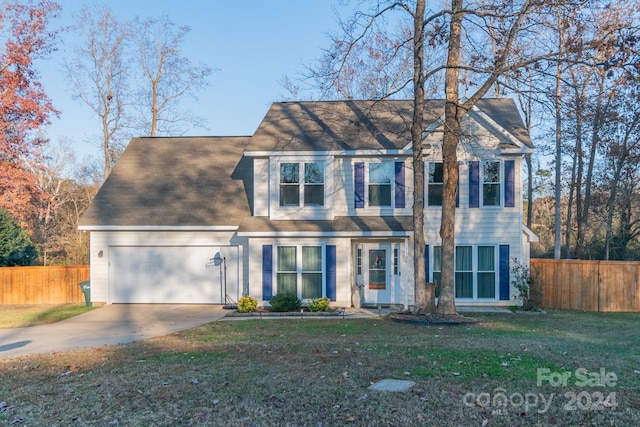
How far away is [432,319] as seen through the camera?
1364 centimetres

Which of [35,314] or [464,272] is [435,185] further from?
[35,314]

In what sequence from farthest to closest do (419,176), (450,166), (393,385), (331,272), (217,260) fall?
1. (217,260)
2. (331,272)
3. (419,176)
4. (450,166)
5. (393,385)

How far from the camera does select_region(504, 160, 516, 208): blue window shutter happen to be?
58.9 ft

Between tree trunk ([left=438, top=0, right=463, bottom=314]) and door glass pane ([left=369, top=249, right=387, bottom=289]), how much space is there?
376 centimetres

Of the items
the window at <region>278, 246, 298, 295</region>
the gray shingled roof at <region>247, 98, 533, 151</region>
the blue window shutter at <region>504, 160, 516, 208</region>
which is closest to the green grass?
the window at <region>278, 246, 298, 295</region>

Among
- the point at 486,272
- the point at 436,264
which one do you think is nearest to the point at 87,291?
the point at 436,264

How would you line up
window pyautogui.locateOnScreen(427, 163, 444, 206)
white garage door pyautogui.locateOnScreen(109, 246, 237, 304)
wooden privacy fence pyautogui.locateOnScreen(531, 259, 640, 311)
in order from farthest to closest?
white garage door pyautogui.locateOnScreen(109, 246, 237, 304) → wooden privacy fence pyautogui.locateOnScreen(531, 259, 640, 311) → window pyautogui.locateOnScreen(427, 163, 444, 206)

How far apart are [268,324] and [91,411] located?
7.96m

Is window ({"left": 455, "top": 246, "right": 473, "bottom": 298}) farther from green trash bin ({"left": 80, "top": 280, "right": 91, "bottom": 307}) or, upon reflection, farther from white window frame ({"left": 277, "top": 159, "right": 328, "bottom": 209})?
green trash bin ({"left": 80, "top": 280, "right": 91, "bottom": 307})

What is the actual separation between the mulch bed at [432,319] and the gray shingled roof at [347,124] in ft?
18.4

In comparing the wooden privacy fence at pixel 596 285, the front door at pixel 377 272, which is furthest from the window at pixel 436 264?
the wooden privacy fence at pixel 596 285

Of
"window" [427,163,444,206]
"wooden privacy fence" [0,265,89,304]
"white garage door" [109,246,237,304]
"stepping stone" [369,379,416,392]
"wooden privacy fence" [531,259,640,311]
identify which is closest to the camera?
"stepping stone" [369,379,416,392]

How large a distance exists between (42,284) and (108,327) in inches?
317

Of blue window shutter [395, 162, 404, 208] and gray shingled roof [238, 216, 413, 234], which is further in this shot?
blue window shutter [395, 162, 404, 208]
